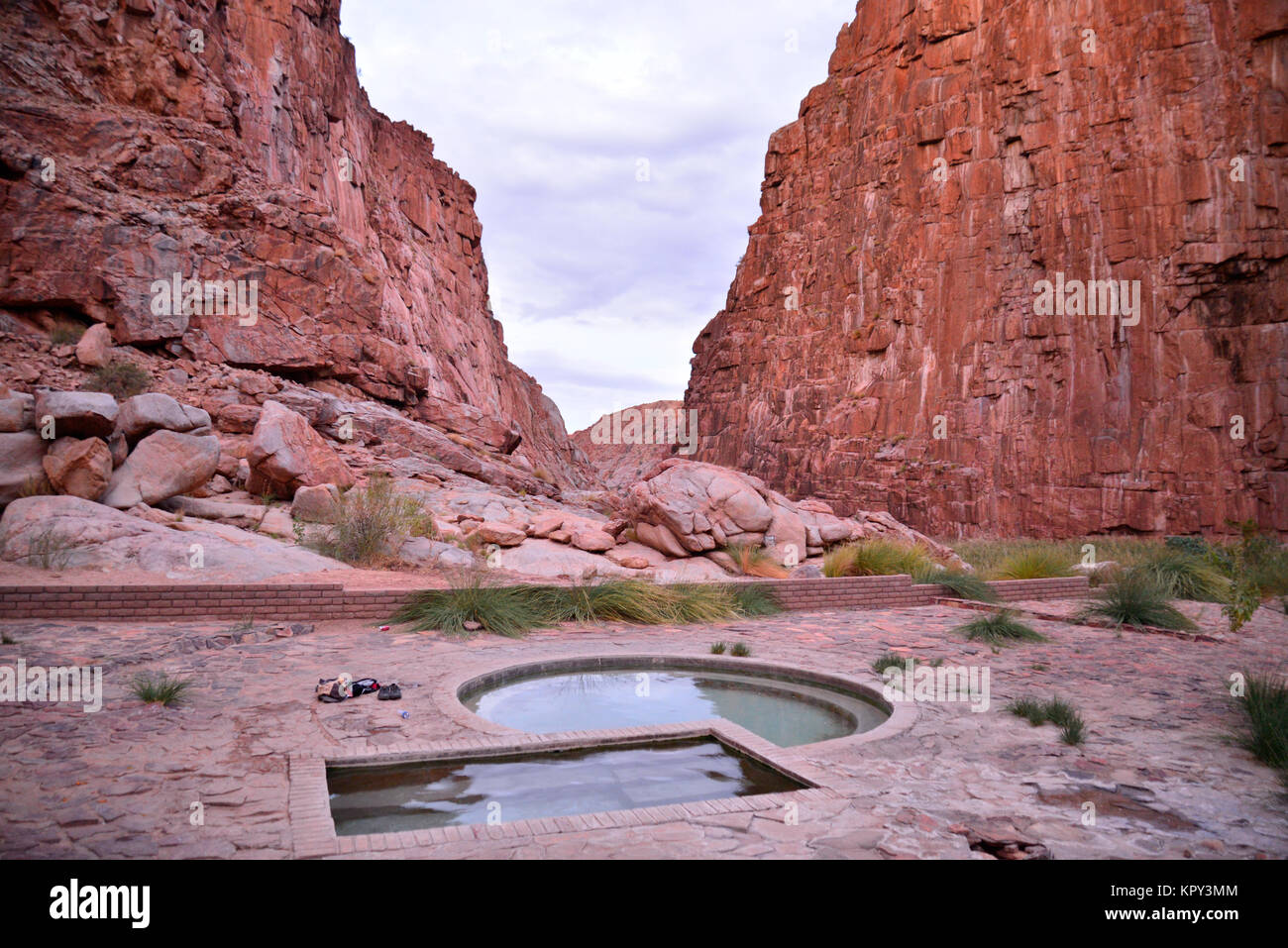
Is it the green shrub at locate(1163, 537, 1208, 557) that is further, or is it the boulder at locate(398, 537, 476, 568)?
the green shrub at locate(1163, 537, 1208, 557)

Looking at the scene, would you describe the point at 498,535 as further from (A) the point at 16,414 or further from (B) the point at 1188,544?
(B) the point at 1188,544

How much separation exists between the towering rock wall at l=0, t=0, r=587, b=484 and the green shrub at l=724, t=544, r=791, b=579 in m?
12.5

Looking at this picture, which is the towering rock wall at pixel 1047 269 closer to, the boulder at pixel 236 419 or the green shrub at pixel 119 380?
the boulder at pixel 236 419

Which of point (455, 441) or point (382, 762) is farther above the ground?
point (455, 441)

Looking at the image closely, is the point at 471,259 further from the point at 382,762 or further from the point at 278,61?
the point at 382,762

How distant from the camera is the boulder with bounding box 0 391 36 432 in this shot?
1084 centimetres

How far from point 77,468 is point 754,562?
31.8 feet

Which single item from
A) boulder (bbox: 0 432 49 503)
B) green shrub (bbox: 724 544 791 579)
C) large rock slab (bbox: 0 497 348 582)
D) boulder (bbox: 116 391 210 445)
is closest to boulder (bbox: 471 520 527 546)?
large rock slab (bbox: 0 497 348 582)

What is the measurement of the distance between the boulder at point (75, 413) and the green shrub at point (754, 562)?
938 cm

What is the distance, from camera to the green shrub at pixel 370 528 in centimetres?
1168

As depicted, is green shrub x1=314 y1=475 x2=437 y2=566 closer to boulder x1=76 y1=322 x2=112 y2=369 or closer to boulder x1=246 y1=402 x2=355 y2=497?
boulder x1=246 y1=402 x2=355 y2=497

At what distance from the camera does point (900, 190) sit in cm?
3014

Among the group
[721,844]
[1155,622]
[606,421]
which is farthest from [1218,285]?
[606,421]

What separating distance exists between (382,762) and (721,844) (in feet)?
6.83
